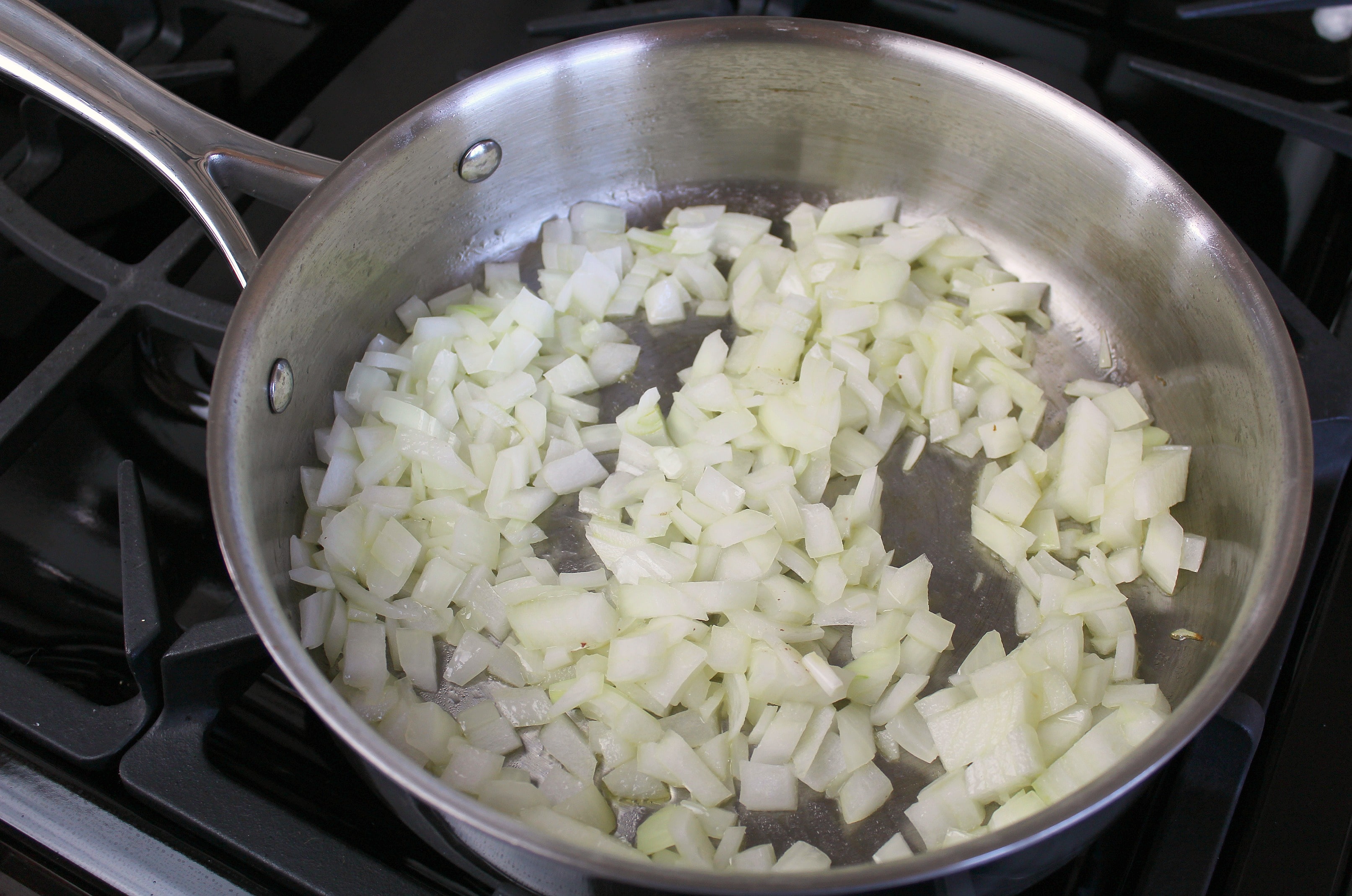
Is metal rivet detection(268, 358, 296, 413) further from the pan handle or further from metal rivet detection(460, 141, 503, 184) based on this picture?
metal rivet detection(460, 141, 503, 184)

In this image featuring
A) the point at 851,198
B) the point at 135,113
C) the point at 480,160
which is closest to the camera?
the point at 135,113

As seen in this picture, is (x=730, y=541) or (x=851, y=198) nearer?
(x=730, y=541)

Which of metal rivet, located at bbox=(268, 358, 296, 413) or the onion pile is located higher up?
metal rivet, located at bbox=(268, 358, 296, 413)

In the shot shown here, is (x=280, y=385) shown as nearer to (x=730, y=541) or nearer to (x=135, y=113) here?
(x=135, y=113)

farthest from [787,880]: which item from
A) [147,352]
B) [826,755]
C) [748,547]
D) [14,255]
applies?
[14,255]

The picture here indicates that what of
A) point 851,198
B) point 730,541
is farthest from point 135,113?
point 851,198

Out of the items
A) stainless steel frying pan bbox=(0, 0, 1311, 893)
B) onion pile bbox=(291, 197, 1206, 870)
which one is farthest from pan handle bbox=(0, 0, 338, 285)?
onion pile bbox=(291, 197, 1206, 870)
